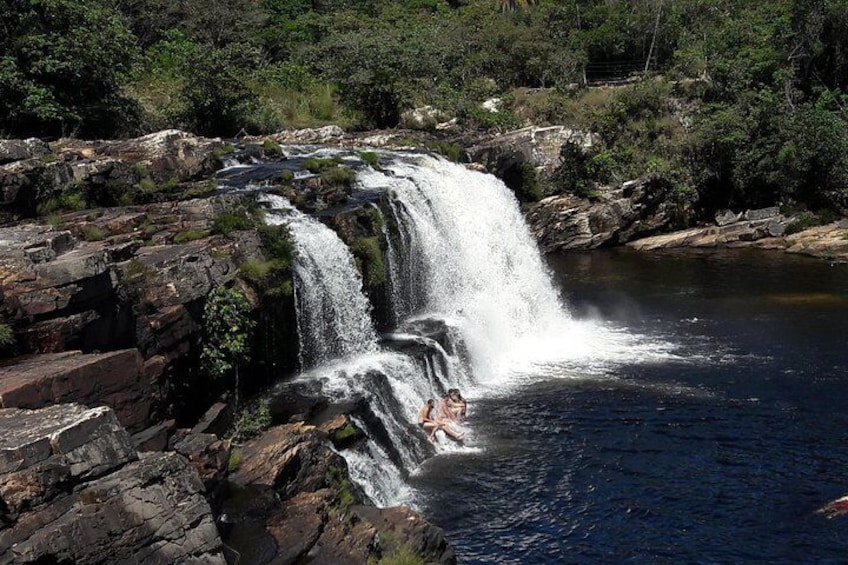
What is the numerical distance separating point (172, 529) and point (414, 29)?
2153 inches

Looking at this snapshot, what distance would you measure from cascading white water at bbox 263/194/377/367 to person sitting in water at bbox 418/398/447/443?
3330 mm

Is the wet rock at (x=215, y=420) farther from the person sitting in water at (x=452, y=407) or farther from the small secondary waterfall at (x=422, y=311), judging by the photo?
the person sitting in water at (x=452, y=407)

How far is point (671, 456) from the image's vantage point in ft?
53.7

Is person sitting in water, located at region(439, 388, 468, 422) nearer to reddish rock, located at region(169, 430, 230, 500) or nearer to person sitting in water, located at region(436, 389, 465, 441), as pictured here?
person sitting in water, located at region(436, 389, 465, 441)

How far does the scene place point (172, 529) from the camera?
356 inches

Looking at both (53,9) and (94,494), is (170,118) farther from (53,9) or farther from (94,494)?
(94,494)

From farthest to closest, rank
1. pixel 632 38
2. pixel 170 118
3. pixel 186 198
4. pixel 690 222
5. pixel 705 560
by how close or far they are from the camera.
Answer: pixel 632 38 → pixel 690 222 → pixel 170 118 → pixel 186 198 → pixel 705 560

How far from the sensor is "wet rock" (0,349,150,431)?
34.7ft

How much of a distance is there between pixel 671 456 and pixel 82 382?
12774mm

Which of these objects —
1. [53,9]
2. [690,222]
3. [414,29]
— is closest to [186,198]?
[53,9]

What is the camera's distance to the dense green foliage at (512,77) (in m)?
29.5

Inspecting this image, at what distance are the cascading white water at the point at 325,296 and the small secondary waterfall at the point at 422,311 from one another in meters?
0.03

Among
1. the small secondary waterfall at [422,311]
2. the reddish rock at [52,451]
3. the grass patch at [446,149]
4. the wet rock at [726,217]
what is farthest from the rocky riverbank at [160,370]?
the wet rock at [726,217]

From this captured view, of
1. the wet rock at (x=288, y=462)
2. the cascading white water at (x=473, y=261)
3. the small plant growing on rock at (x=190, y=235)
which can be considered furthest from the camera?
the cascading white water at (x=473, y=261)
